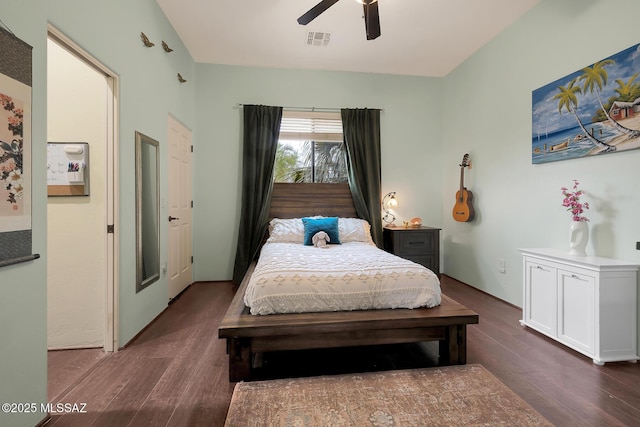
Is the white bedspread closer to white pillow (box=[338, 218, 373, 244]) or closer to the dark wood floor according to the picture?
the dark wood floor

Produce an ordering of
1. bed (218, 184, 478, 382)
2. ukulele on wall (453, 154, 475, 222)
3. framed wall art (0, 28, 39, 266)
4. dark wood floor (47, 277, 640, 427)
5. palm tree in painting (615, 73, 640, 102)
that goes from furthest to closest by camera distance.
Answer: ukulele on wall (453, 154, 475, 222) < palm tree in painting (615, 73, 640, 102) < bed (218, 184, 478, 382) < dark wood floor (47, 277, 640, 427) < framed wall art (0, 28, 39, 266)

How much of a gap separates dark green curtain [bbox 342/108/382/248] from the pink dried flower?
2114mm

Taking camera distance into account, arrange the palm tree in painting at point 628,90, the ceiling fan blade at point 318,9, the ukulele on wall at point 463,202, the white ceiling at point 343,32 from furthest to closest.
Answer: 1. the ukulele on wall at point 463,202
2. the white ceiling at point 343,32
3. the ceiling fan blade at point 318,9
4. the palm tree in painting at point 628,90

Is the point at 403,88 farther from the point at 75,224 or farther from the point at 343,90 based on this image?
the point at 75,224

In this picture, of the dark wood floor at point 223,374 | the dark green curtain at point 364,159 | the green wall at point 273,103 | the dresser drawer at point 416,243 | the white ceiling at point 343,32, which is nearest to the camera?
the dark wood floor at point 223,374

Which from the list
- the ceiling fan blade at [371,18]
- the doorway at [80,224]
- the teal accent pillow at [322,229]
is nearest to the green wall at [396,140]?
the doorway at [80,224]

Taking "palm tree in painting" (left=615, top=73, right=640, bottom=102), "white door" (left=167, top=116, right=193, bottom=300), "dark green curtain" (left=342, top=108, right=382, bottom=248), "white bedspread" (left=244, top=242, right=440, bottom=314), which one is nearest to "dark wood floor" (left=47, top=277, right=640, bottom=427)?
"white bedspread" (left=244, top=242, right=440, bottom=314)

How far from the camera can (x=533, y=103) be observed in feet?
9.62

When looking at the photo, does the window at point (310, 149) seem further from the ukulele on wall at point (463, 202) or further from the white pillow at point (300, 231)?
the ukulele on wall at point (463, 202)

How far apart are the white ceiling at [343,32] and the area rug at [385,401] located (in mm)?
3153

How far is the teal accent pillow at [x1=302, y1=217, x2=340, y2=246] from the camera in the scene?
3486mm

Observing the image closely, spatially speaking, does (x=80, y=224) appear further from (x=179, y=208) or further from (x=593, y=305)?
(x=593, y=305)

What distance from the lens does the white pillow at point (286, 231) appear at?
3609mm

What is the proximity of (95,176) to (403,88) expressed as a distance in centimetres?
397
